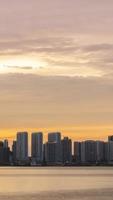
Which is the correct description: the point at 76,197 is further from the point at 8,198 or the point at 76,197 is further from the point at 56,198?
the point at 8,198

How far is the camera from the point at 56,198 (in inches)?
4363

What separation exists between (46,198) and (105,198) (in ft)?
27.5

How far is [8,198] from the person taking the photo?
10725 centimetres

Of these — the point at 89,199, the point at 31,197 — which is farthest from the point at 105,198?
the point at 31,197

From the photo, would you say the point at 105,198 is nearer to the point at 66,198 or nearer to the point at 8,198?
the point at 66,198

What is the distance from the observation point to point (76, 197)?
11194 centimetres

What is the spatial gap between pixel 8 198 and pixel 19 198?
1630 mm

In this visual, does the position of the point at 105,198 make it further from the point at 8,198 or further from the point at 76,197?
the point at 8,198

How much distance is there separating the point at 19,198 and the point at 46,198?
413 centimetres

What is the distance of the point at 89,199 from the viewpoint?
107375mm

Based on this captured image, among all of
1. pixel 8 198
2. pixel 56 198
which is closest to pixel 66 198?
pixel 56 198

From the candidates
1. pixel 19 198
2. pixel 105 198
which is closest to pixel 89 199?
pixel 105 198

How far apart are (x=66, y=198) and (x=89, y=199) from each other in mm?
4372

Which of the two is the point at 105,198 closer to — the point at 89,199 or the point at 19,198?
the point at 89,199
